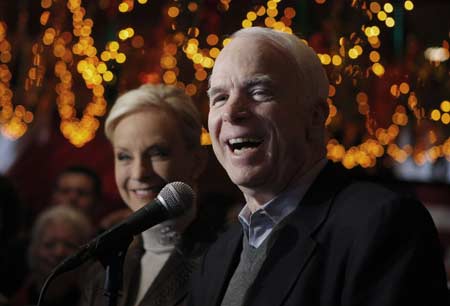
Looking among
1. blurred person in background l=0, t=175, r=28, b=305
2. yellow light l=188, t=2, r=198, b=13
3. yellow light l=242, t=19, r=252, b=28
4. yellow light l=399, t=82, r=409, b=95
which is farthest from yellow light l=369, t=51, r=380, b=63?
blurred person in background l=0, t=175, r=28, b=305

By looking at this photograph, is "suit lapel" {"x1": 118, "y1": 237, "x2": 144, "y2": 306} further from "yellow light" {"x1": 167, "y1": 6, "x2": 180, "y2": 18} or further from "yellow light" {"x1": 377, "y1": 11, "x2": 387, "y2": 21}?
"yellow light" {"x1": 167, "y1": 6, "x2": 180, "y2": 18}

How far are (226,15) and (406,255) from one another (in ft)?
9.26

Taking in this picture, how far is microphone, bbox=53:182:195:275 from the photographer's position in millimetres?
2035

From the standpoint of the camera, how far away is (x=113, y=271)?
2064 millimetres

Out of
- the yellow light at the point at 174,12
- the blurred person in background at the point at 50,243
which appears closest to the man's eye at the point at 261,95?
the yellow light at the point at 174,12

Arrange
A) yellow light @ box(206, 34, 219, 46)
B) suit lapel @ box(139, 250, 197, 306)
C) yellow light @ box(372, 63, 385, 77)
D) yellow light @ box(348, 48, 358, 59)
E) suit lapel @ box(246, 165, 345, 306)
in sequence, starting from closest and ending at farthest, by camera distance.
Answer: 1. suit lapel @ box(246, 165, 345, 306)
2. suit lapel @ box(139, 250, 197, 306)
3. yellow light @ box(348, 48, 358, 59)
4. yellow light @ box(372, 63, 385, 77)
5. yellow light @ box(206, 34, 219, 46)

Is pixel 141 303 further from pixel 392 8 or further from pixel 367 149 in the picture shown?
pixel 367 149

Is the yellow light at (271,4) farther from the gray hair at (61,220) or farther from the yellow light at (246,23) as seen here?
the gray hair at (61,220)

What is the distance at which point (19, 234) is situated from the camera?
4.49m

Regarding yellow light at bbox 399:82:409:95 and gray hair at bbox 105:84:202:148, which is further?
yellow light at bbox 399:82:409:95

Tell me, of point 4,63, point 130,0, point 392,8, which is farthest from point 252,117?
point 4,63

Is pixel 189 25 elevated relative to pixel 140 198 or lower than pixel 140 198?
elevated

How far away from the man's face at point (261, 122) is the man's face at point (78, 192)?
124 inches

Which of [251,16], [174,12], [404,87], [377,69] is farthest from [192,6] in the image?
[404,87]
